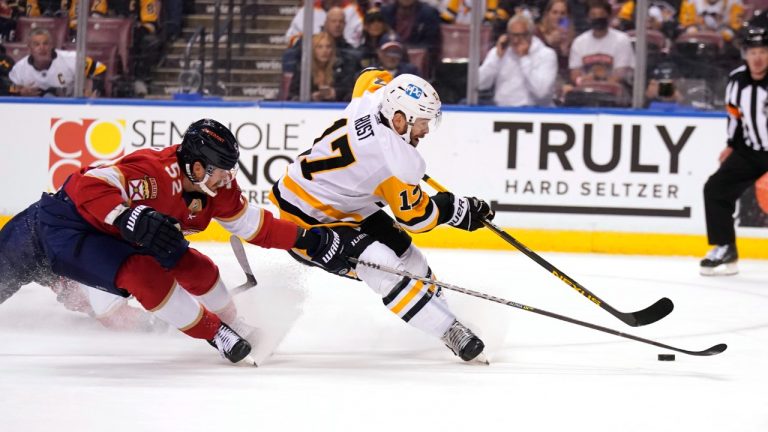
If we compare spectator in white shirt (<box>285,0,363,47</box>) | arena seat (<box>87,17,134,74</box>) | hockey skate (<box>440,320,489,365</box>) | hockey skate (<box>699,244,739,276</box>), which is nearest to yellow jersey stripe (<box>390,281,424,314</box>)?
hockey skate (<box>440,320,489,365</box>)

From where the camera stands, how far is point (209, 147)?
3734 mm

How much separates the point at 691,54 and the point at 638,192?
3.24 ft

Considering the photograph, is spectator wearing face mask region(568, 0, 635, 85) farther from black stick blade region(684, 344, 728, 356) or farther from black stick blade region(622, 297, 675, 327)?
black stick blade region(684, 344, 728, 356)

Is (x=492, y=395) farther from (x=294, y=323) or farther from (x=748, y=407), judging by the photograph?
(x=294, y=323)

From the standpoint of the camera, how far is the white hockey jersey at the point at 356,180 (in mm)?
4055

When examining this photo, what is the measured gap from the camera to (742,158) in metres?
6.75

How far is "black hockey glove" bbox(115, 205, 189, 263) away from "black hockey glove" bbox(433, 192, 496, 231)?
A: 1117 millimetres

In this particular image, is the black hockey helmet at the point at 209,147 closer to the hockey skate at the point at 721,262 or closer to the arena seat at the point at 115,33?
the hockey skate at the point at 721,262

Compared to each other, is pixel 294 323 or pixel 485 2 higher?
pixel 485 2

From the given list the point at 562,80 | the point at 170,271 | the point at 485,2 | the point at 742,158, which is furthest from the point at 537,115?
the point at 170,271

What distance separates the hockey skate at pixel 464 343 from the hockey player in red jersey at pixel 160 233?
0.47m

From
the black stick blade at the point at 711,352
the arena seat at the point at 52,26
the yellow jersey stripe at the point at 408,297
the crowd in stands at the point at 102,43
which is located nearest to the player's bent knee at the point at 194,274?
the yellow jersey stripe at the point at 408,297

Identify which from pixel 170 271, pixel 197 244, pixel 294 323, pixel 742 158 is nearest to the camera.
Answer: pixel 170 271

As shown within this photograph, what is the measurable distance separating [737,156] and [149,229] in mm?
4385
